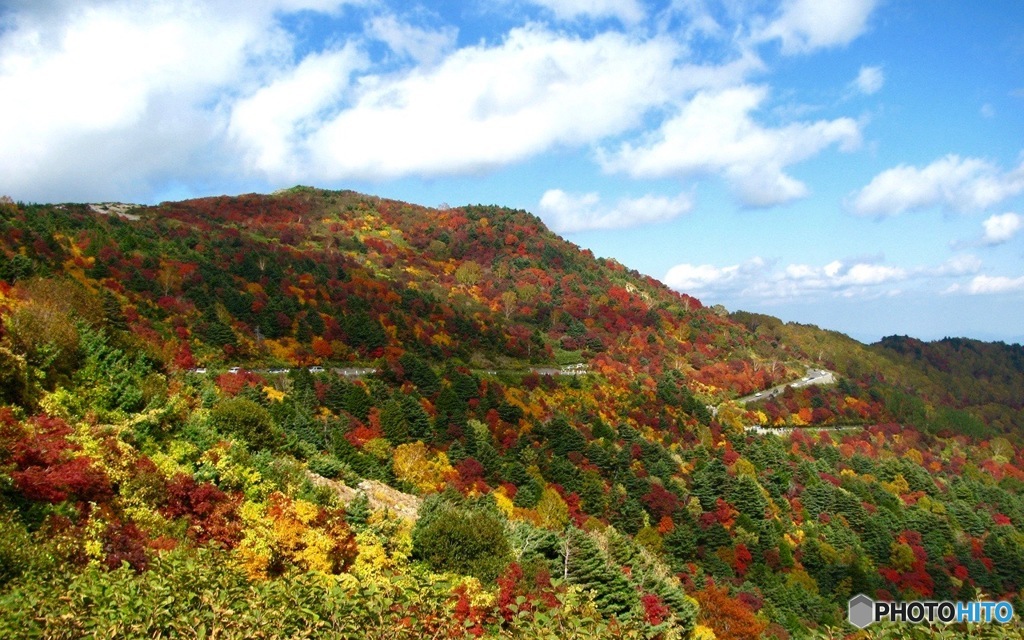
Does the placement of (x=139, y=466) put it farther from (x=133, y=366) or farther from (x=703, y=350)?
(x=703, y=350)

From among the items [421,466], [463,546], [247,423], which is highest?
[247,423]

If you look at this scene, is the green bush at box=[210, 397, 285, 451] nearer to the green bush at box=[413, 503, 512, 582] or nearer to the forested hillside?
the forested hillside

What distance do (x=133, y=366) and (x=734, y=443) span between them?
6504 cm

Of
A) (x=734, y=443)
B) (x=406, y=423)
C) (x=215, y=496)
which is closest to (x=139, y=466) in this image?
(x=215, y=496)

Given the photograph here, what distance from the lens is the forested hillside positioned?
1177 centimetres

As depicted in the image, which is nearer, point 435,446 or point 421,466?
point 421,466

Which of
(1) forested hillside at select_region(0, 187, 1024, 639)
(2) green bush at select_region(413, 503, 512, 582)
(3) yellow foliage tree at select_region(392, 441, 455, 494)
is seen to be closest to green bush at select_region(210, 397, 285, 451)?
(1) forested hillside at select_region(0, 187, 1024, 639)

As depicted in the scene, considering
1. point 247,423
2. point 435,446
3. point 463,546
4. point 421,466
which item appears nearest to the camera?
point 463,546

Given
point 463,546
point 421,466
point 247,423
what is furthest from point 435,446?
point 463,546

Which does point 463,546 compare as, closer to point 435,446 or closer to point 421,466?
point 421,466

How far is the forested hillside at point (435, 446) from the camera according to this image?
1177 centimetres

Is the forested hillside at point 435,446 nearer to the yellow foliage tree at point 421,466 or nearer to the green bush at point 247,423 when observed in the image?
the green bush at point 247,423

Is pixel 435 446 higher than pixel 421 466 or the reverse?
higher

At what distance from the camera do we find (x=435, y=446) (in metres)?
47.0
